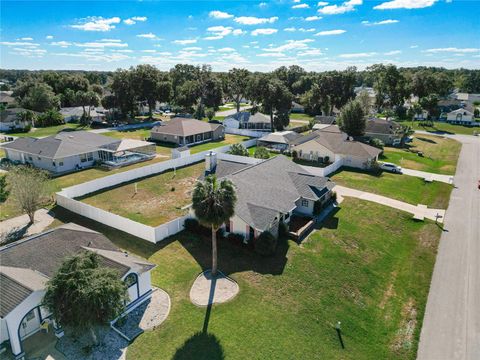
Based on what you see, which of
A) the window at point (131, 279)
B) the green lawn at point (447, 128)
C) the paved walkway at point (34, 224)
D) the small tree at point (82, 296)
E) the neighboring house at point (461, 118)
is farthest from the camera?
the neighboring house at point (461, 118)

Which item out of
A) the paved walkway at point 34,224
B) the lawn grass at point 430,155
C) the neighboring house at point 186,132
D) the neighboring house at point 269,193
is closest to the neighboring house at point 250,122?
the neighboring house at point 186,132

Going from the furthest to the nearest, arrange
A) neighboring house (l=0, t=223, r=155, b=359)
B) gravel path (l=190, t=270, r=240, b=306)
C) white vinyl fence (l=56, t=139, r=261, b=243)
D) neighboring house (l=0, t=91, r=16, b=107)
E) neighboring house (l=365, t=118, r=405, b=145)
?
neighboring house (l=0, t=91, r=16, b=107) < neighboring house (l=365, t=118, r=405, b=145) < white vinyl fence (l=56, t=139, r=261, b=243) < gravel path (l=190, t=270, r=240, b=306) < neighboring house (l=0, t=223, r=155, b=359)

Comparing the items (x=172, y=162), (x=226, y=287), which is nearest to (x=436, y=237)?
(x=226, y=287)

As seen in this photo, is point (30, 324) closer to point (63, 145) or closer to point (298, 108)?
point (63, 145)

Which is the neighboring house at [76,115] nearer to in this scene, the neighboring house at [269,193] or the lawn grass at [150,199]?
the lawn grass at [150,199]

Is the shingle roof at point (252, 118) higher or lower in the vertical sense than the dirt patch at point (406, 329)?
higher

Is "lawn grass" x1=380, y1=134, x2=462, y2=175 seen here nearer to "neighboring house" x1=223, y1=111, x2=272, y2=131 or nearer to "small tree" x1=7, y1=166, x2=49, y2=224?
"neighboring house" x1=223, y1=111, x2=272, y2=131

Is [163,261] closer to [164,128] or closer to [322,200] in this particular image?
[322,200]

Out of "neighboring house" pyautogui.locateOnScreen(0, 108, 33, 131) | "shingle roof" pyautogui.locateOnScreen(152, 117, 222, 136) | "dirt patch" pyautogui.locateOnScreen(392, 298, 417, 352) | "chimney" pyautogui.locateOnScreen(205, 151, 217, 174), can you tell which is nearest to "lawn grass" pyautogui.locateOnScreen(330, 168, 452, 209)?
"chimney" pyautogui.locateOnScreen(205, 151, 217, 174)
